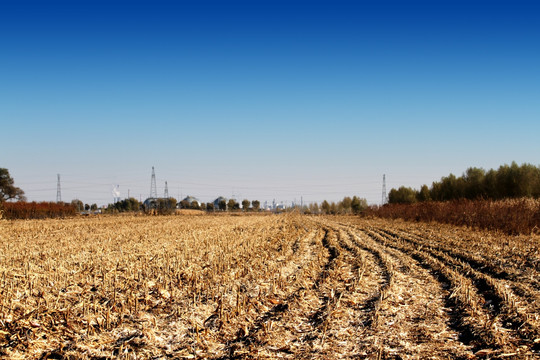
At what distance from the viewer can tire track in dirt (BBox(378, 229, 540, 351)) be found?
569 cm

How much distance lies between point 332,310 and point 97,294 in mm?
4455

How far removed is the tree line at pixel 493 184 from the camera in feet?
135

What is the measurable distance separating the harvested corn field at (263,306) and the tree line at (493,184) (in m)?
26.7

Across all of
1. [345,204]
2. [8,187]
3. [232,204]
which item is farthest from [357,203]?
[8,187]

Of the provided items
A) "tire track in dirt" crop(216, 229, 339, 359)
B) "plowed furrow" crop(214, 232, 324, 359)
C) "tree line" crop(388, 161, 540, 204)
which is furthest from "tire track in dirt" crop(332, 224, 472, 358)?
"tree line" crop(388, 161, 540, 204)

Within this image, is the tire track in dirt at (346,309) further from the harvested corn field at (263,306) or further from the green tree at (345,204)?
the green tree at (345,204)

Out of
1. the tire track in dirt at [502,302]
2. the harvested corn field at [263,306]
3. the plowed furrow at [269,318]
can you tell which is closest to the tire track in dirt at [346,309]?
the harvested corn field at [263,306]

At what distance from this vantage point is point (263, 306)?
7043 mm

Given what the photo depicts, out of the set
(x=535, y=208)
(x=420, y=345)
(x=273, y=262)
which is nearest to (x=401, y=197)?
(x=535, y=208)

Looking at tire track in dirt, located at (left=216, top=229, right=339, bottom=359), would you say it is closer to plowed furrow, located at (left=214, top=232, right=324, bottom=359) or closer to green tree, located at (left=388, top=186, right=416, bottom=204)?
plowed furrow, located at (left=214, top=232, right=324, bottom=359)

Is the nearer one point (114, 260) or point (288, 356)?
point (288, 356)

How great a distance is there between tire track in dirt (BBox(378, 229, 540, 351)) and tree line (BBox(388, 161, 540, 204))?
24763 mm

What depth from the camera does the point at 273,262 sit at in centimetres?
1118

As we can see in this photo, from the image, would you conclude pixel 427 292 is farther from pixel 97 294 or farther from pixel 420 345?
pixel 97 294
